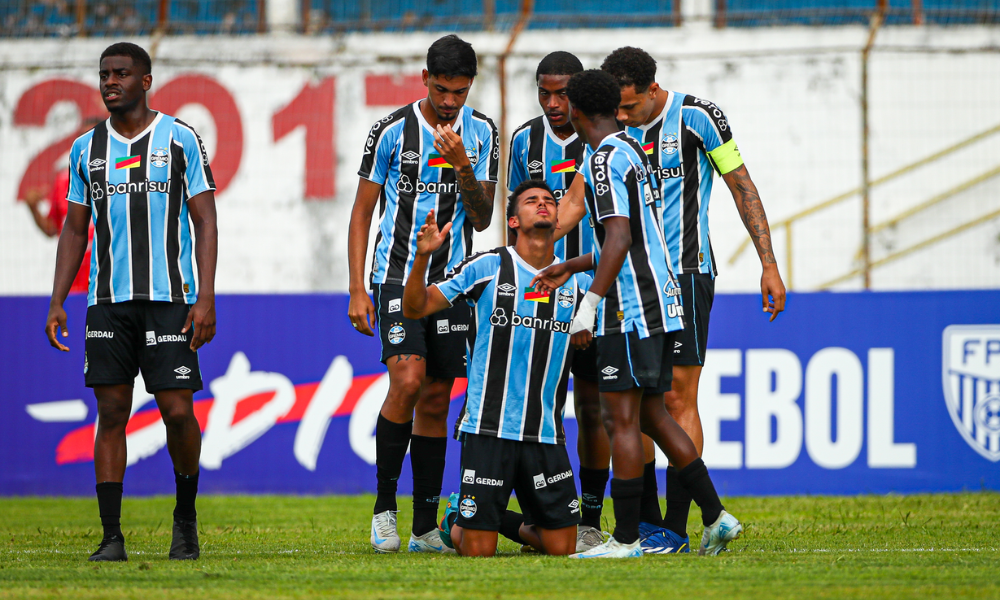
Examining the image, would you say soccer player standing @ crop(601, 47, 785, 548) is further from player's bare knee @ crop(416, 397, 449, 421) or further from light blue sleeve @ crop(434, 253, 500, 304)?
player's bare knee @ crop(416, 397, 449, 421)

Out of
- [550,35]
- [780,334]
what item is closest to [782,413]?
[780,334]

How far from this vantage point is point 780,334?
8.27 metres

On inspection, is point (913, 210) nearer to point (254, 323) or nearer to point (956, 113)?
point (956, 113)

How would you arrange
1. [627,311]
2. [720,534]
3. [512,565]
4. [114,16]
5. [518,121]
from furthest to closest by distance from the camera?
1. [114,16]
2. [518,121]
3. [627,311]
4. [720,534]
5. [512,565]

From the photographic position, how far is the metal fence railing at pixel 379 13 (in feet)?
42.7

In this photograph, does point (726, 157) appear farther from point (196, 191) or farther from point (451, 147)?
point (196, 191)

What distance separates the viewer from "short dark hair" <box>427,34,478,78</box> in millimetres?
5055

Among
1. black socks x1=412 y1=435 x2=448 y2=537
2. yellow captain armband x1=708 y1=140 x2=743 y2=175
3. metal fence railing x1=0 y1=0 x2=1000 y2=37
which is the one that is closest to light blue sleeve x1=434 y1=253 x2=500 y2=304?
black socks x1=412 y1=435 x2=448 y2=537

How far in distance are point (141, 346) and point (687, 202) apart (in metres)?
2.54

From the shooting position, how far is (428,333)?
524 cm

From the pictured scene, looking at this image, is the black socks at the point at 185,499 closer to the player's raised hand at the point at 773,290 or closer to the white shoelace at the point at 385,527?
the white shoelace at the point at 385,527

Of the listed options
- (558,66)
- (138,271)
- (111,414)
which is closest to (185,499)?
(111,414)

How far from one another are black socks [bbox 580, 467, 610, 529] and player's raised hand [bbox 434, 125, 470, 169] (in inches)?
61.9

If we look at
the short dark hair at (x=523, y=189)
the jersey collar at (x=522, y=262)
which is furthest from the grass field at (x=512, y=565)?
the short dark hair at (x=523, y=189)
